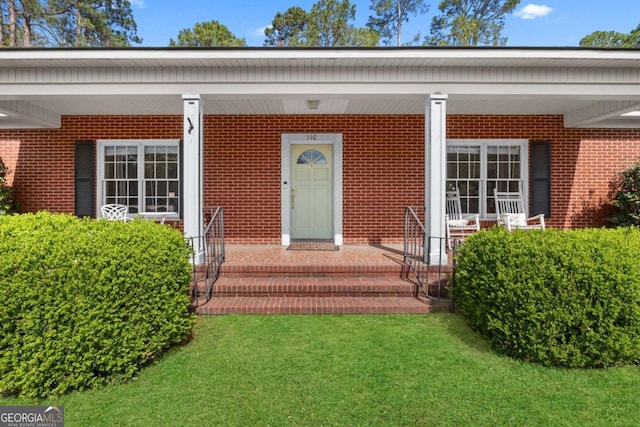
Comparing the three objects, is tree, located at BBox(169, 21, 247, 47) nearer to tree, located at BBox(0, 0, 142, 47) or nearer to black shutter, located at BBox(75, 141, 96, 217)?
tree, located at BBox(0, 0, 142, 47)

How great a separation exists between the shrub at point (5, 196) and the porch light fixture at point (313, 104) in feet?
19.2

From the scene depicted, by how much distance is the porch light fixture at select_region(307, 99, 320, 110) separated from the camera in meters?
6.26

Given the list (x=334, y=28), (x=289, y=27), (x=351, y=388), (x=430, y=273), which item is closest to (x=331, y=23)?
(x=334, y=28)

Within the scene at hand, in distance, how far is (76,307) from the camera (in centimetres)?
290

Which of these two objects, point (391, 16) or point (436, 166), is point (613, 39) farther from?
point (436, 166)

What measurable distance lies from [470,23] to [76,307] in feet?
67.5

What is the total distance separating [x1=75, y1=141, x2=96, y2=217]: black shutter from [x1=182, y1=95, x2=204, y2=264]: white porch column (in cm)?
328

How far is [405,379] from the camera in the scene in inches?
118

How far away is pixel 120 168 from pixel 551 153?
28.7ft

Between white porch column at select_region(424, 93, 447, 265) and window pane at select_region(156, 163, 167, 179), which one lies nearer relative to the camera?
white porch column at select_region(424, 93, 447, 265)

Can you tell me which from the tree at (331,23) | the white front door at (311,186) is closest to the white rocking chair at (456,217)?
the white front door at (311,186)

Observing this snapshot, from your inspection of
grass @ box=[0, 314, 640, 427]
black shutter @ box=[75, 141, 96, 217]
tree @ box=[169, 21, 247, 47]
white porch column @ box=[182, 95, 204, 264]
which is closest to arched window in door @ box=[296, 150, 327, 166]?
white porch column @ box=[182, 95, 204, 264]

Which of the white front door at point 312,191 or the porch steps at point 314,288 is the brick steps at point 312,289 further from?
the white front door at point 312,191

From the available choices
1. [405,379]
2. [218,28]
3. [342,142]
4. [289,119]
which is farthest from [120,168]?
[218,28]
